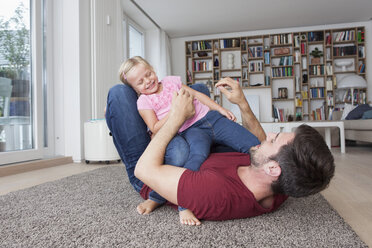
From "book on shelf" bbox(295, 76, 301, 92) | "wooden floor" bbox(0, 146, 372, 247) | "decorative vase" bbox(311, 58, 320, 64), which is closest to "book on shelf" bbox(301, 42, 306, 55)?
"decorative vase" bbox(311, 58, 320, 64)

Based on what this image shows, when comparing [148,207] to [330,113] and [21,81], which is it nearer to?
[21,81]

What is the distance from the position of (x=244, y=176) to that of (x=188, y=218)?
0.27 m

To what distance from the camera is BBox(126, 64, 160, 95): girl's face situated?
1498 millimetres

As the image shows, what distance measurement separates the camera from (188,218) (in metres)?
1.09

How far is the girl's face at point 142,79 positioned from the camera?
4.91ft

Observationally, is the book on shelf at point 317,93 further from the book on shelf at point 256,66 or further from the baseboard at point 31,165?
the baseboard at point 31,165

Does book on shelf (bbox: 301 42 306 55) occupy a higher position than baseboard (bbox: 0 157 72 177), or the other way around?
book on shelf (bbox: 301 42 306 55)

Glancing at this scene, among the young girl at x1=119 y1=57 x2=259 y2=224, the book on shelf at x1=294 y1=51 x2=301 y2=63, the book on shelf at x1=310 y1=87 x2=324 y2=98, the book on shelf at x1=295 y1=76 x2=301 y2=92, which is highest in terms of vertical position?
the book on shelf at x1=294 y1=51 x2=301 y2=63

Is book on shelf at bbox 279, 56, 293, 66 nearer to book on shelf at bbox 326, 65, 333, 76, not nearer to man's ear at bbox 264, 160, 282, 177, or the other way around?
book on shelf at bbox 326, 65, 333, 76

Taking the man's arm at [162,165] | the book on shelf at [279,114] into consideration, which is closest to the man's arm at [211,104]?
the man's arm at [162,165]

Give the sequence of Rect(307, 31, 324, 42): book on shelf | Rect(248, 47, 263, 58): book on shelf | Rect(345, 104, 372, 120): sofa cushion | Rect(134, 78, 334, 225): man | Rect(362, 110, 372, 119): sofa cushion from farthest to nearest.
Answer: Rect(248, 47, 263, 58): book on shelf
Rect(307, 31, 324, 42): book on shelf
Rect(345, 104, 372, 120): sofa cushion
Rect(362, 110, 372, 119): sofa cushion
Rect(134, 78, 334, 225): man

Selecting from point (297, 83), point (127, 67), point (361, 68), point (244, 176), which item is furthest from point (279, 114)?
point (244, 176)

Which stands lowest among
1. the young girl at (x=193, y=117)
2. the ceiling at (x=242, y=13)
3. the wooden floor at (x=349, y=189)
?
the wooden floor at (x=349, y=189)

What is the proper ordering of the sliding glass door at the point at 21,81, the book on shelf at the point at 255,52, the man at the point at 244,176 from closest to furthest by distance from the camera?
the man at the point at 244,176 < the sliding glass door at the point at 21,81 < the book on shelf at the point at 255,52
